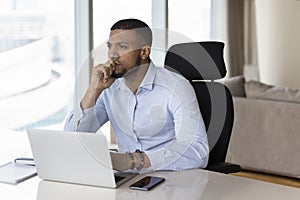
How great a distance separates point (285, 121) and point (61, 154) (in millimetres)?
2597

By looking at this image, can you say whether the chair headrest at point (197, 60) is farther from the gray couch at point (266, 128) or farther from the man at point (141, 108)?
the gray couch at point (266, 128)

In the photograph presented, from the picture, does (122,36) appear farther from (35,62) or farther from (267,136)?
(267,136)

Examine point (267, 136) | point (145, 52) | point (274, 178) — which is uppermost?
point (145, 52)

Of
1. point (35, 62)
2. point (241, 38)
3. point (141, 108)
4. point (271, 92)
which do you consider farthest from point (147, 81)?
point (241, 38)

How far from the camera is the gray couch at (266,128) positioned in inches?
160

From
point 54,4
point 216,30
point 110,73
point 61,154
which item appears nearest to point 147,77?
point 110,73

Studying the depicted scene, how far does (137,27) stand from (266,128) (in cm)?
234

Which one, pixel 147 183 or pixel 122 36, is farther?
pixel 122 36

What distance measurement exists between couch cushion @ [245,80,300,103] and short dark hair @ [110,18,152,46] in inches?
Result: 86.7

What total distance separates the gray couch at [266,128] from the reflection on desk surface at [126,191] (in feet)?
7.71

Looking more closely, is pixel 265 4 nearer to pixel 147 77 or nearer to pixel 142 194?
pixel 147 77

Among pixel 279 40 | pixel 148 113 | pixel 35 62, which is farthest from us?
pixel 279 40

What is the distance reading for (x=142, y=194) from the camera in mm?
1702

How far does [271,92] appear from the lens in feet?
13.6
